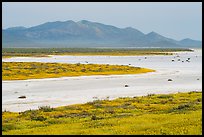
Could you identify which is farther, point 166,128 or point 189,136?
point 166,128

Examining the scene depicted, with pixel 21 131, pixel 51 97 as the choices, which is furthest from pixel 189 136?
pixel 51 97

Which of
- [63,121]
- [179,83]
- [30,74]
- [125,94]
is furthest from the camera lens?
[30,74]

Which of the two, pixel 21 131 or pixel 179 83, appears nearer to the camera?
pixel 21 131

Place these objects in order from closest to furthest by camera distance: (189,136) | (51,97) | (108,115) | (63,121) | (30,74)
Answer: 1. (189,136)
2. (63,121)
3. (108,115)
4. (51,97)
5. (30,74)

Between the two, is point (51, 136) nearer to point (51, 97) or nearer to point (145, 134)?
point (145, 134)

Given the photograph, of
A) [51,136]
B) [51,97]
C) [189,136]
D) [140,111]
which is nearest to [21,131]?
[51,136]

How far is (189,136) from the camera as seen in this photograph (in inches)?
651

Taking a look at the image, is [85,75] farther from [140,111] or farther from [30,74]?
[140,111]

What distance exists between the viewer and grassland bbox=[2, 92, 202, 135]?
60.8 ft

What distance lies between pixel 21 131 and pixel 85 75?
40366 mm

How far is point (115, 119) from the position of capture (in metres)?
22.1

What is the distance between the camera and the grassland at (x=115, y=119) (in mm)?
18547

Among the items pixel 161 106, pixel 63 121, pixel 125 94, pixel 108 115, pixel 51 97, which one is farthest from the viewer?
pixel 125 94

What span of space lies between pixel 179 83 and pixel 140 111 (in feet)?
73.3
